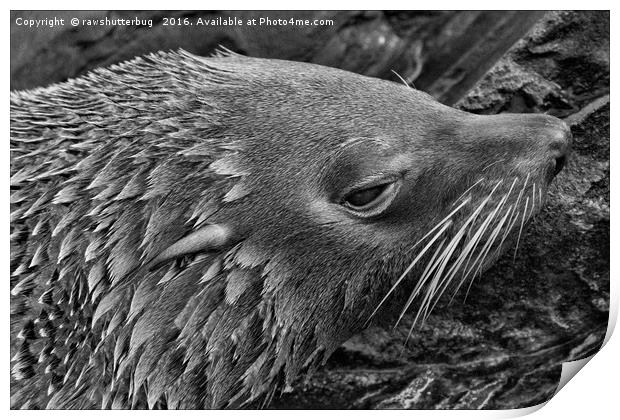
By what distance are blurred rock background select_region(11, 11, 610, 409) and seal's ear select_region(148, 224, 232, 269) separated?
0.83 metres

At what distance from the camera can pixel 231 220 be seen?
8.36 feet

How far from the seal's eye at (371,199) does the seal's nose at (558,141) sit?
573 mm

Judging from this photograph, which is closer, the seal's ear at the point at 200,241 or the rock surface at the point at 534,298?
the seal's ear at the point at 200,241

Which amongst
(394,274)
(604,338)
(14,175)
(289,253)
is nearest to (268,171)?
(289,253)

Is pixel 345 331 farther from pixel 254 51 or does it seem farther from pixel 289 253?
pixel 254 51

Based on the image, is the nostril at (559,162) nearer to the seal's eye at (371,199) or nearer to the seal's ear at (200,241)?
the seal's eye at (371,199)

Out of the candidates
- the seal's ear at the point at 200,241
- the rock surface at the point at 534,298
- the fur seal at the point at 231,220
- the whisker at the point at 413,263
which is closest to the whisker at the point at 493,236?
the fur seal at the point at 231,220

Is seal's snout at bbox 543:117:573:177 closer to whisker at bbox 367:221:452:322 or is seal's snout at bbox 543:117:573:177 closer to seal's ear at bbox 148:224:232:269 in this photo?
whisker at bbox 367:221:452:322

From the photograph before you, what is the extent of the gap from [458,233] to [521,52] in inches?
40.5

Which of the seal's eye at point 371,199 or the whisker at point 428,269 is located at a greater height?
the seal's eye at point 371,199

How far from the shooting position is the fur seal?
2547mm

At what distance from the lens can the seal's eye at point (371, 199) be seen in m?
2.51

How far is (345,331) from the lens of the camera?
279 cm

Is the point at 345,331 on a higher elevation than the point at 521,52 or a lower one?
lower
